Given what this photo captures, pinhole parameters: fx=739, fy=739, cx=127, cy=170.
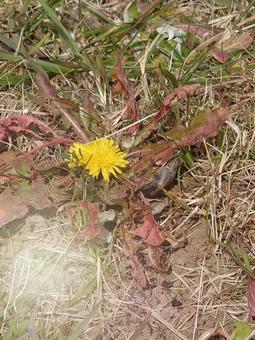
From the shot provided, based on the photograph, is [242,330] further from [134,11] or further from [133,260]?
[134,11]

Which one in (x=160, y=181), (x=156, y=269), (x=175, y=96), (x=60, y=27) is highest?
(x=60, y=27)

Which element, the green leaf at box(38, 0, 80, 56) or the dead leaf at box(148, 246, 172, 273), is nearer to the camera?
the dead leaf at box(148, 246, 172, 273)

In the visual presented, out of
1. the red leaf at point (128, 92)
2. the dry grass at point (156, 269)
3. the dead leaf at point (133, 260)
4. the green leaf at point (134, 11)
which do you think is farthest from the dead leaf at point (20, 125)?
the green leaf at point (134, 11)

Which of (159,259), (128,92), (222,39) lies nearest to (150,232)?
(159,259)

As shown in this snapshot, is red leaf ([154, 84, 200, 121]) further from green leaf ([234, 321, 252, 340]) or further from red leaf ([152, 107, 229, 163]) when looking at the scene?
green leaf ([234, 321, 252, 340])

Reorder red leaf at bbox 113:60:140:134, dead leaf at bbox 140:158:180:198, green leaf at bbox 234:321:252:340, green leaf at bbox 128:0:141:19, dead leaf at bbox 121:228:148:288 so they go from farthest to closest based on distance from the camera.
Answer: green leaf at bbox 128:0:141:19 < red leaf at bbox 113:60:140:134 < dead leaf at bbox 140:158:180:198 < dead leaf at bbox 121:228:148:288 < green leaf at bbox 234:321:252:340

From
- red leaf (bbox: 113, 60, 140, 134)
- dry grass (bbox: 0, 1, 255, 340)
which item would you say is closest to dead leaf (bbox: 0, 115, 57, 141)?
dry grass (bbox: 0, 1, 255, 340)

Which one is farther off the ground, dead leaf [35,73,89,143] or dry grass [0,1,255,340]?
dead leaf [35,73,89,143]

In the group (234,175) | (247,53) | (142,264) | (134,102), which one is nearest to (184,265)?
(142,264)
